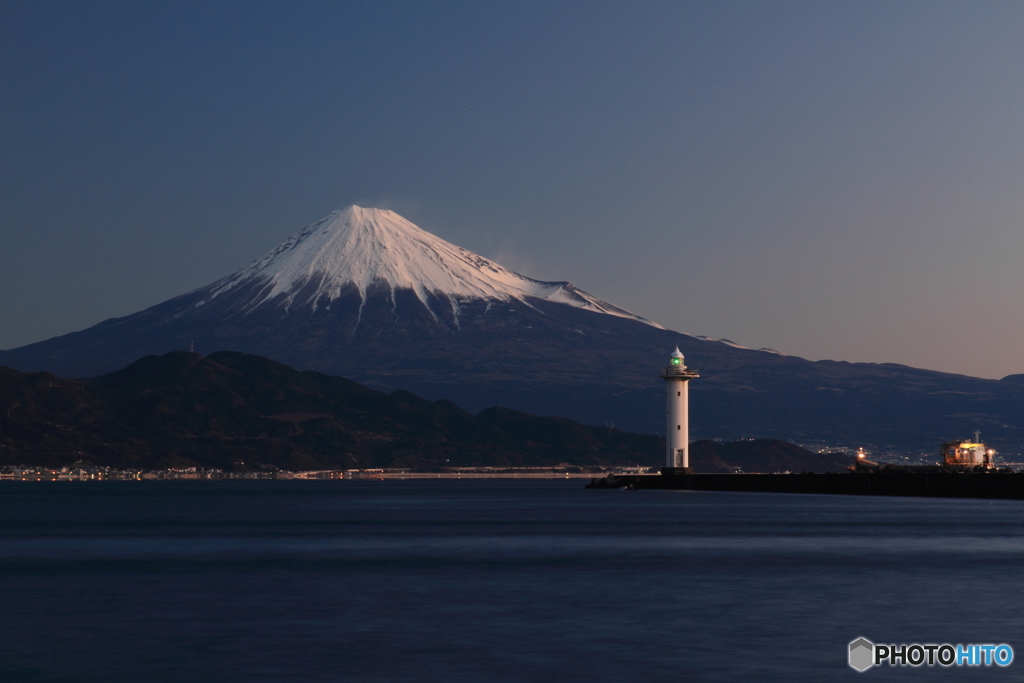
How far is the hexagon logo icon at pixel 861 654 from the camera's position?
2523cm

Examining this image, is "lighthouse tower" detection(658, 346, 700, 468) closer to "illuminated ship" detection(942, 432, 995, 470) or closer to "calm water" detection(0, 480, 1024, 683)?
"illuminated ship" detection(942, 432, 995, 470)

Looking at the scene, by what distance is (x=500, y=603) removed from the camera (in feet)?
120

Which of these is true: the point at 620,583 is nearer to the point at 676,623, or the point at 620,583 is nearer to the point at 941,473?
the point at 676,623

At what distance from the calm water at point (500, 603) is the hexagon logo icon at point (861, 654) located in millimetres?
309

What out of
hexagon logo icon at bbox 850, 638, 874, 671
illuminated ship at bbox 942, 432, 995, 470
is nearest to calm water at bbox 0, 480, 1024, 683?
hexagon logo icon at bbox 850, 638, 874, 671

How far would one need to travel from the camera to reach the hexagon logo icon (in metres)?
25.2

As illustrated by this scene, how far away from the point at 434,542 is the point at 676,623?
A: 34649 mm

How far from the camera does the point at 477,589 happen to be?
40.7m

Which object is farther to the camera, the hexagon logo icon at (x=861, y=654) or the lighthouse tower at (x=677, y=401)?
the lighthouse tower at (x=677, y=401)

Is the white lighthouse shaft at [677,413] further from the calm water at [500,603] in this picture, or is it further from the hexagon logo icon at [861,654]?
the hexagon logo icon at [861,654]

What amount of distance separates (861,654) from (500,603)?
12250mm

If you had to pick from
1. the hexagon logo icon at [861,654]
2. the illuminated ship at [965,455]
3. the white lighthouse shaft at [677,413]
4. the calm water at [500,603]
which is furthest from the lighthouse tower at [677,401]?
the hexagon logo icon at [861,654]

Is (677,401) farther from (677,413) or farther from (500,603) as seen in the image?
(500,603)

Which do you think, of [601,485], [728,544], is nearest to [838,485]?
[601,485]
